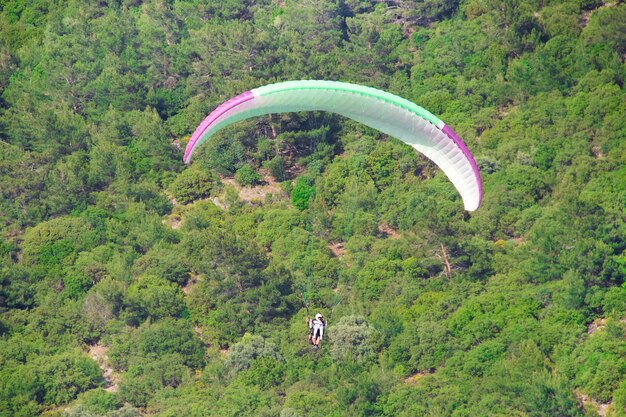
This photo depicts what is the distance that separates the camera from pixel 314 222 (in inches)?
3765

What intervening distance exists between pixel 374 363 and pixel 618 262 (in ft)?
39.6

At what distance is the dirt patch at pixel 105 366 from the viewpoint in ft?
291

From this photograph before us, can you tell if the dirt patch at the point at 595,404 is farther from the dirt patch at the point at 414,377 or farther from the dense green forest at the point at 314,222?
the dirt patch at the point at 414,377

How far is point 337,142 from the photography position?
103500 mm

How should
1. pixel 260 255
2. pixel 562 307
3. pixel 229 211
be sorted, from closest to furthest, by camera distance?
pixel 562 307 < pixel 260 255 < pixel 229 211

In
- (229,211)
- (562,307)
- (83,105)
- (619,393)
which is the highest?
(83,105)

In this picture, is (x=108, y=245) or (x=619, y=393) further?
(x=108, y=245)

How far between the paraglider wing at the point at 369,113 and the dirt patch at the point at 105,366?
23990 millimetres

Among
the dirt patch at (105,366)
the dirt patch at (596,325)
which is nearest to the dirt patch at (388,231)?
the dirt patch at (596,325)

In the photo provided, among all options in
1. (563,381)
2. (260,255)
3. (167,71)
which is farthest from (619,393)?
(167,71)

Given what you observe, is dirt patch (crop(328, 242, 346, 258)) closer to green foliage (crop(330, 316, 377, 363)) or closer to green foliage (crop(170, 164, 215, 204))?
green foliage (crop(330, 316, 377, 363))

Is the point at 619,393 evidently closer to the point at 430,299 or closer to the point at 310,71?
the point at 430,299

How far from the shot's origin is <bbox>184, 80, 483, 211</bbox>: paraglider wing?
6612 cm

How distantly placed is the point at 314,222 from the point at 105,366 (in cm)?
1308
